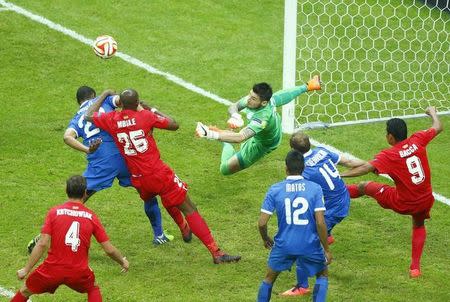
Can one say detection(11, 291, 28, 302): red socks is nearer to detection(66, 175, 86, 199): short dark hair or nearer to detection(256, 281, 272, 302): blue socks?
detection(66, 175, 86, 199): short dark hair

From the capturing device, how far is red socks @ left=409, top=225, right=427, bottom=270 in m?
12.0

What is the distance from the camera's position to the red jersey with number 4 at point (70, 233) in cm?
1005

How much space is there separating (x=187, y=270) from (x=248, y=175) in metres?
3.09

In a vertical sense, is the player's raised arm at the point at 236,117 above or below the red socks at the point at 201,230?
above

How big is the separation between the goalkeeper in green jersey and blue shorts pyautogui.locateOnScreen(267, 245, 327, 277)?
6.92ft

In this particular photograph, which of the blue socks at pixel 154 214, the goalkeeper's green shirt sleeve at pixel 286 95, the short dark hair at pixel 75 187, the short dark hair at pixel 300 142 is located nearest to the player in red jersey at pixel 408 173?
the short dark hair at pixel 300 142

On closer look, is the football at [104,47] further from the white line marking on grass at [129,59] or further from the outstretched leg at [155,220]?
the white line marking on grass at [129,59]

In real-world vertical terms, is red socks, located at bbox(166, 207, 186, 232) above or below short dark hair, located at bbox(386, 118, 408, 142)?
below

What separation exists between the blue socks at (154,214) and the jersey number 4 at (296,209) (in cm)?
260

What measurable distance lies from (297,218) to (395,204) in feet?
6.67

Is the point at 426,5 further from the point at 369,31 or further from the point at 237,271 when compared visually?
the point at 237,271

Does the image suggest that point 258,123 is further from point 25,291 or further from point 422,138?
point 25,291

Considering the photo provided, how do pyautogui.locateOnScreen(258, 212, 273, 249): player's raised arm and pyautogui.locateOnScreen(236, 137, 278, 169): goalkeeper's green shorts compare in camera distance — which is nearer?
pyautogui.locateOnScreen(258, 212, 273, 249): player's raised arm

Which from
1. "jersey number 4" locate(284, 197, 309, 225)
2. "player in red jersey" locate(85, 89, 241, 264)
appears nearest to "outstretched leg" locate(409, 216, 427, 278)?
"player in red jersey" locate(85, 89, 241, 264)
